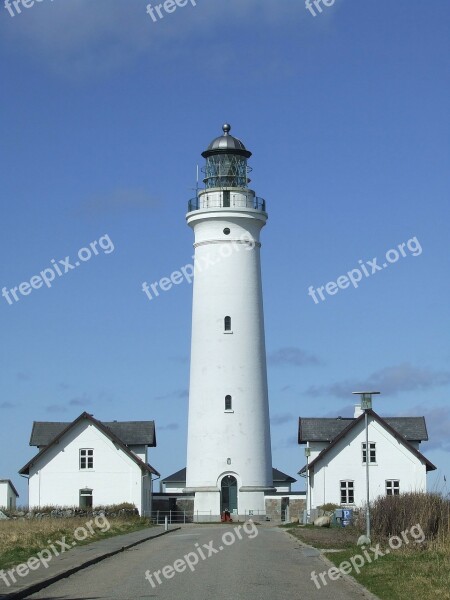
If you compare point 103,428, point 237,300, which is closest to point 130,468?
point 103,428

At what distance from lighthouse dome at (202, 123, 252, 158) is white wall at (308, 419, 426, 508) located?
48.1 feet

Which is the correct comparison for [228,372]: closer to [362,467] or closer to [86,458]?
[362,467]

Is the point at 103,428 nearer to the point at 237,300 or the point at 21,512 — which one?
the point at 21,512

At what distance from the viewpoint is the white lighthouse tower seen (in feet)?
172

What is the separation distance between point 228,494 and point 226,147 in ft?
55.2

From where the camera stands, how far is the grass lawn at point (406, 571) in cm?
1756

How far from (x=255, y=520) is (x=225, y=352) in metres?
8.06

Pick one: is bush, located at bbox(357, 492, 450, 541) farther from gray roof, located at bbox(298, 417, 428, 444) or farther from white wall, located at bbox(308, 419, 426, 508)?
gray roof, located at bbox(298, 417, 428, 444)

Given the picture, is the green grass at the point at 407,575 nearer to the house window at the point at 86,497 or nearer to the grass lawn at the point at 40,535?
the grass lawn at the point at 40,535

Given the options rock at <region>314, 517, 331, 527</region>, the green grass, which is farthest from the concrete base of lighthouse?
the green grass

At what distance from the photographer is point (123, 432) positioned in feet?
190

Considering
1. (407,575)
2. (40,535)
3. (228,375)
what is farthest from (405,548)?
(228,375)

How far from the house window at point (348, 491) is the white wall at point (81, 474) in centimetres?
971

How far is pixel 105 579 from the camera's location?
803 inches
